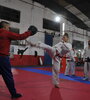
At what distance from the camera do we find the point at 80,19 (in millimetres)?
13484

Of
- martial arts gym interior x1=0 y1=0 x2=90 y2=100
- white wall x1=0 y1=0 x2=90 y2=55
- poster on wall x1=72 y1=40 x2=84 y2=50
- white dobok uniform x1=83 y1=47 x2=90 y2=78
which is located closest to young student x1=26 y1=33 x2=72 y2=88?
white dobok uniform x1=83 y1=47 x2=90 y2=78

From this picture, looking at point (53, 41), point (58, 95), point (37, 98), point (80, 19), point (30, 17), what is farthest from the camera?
point (80, 19)

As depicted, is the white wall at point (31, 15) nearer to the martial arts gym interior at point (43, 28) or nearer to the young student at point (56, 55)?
the martial arts gym interior at point (43, 28)

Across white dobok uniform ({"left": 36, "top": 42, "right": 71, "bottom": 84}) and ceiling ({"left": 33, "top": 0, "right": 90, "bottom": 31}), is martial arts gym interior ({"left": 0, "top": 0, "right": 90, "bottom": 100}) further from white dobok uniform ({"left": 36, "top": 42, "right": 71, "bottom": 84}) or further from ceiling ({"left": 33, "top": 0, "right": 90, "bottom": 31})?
white dobok uniform ({"left": 36, "top": 42, "right": 71, "bottom": 84})

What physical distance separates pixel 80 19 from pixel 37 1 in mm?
4353

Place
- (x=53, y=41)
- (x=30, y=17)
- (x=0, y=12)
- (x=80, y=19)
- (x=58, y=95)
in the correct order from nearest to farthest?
1. (x=58, y=95)
2. (x=0, y=12)
3. (x=30, y=17)
4. (x=53, y=41)
5. (x=80, y=19)

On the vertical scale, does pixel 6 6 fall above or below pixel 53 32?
above

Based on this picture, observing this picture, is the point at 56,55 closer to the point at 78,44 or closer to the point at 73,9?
the point at 73,9

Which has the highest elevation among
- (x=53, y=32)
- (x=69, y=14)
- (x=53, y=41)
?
(x=69, y=14)

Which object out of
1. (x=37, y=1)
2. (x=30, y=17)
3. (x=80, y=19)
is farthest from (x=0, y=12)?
(x=80, y=19)

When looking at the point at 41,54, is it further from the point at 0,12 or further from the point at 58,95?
the point at 58,95

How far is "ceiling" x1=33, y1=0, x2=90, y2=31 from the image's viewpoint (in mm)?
10106

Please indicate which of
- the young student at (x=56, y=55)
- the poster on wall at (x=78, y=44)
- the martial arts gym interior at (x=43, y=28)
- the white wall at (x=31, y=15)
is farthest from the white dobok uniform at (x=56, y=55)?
the poster on wall at (x=78, y=44)

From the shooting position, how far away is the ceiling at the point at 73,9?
10106mm
